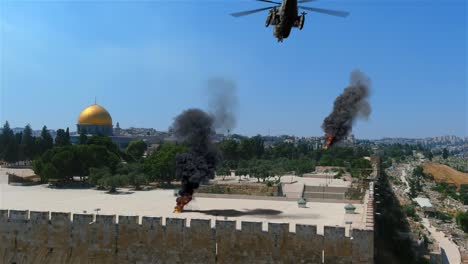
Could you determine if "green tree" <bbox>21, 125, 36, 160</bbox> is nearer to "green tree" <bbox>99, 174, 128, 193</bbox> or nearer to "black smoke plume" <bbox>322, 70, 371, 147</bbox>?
"green tree" <bbox>99, 174, 128, 193</bbox>

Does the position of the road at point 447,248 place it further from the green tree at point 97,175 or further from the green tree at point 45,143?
the green tree at point 45,143

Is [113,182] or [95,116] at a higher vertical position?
[95,116]

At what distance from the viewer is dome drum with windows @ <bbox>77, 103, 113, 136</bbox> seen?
94.4 meters

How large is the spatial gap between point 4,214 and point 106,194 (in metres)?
21.1

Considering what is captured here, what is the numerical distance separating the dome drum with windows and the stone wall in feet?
263

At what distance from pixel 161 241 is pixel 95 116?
274 feet

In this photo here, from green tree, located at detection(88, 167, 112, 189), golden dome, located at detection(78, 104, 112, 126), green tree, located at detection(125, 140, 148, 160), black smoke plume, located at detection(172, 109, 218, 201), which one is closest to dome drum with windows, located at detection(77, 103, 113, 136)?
golden dome, located at detection(78, 104, 112, 126)

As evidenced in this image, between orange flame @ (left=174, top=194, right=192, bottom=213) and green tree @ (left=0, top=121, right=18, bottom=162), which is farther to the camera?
green tree @ (left=0, top=121, right=18, bottom=162)

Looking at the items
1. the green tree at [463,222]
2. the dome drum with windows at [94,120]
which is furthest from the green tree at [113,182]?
the dome drum with windows at [94,120]

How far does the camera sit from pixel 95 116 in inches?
3730

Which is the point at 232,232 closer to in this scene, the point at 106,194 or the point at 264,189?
the point at 106,194

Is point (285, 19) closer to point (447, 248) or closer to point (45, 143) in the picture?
point (447, 248)

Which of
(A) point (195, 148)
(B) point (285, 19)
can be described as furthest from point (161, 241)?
(A) point (195, 148)

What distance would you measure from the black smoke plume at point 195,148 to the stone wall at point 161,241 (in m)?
7.74
